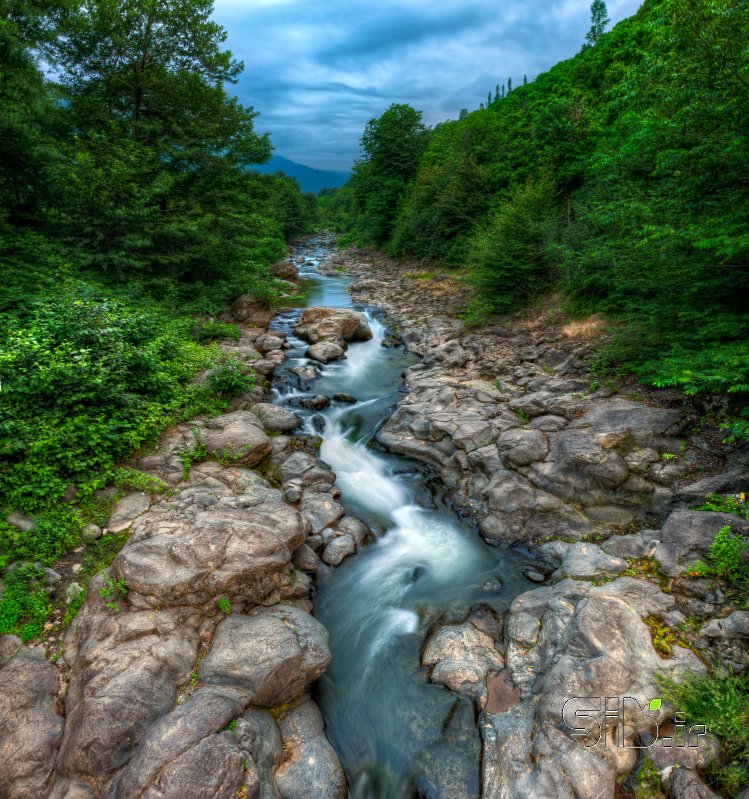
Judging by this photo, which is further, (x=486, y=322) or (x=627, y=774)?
(x=486, y=322)

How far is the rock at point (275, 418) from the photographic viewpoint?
1032 cm

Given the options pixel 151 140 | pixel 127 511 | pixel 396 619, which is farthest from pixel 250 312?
pixel 396 619

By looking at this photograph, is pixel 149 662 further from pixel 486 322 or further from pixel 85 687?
pixel 486 322

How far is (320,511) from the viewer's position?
8.25 m

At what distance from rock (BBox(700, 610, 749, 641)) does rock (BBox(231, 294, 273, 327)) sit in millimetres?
17260

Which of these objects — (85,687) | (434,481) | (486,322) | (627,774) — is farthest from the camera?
(486,322)

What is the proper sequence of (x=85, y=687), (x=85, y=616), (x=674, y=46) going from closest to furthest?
1. (x=85, y=687)
2. (x=85, y=616)
3. (x=674, y=46)

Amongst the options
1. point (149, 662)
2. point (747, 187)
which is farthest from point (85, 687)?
point (747, 187)

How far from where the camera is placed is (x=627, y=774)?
399 centimetres

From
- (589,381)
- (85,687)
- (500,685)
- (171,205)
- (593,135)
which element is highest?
(593,135)

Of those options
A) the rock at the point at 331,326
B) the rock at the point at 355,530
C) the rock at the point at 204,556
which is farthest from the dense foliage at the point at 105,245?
the rock at the point at 355,530

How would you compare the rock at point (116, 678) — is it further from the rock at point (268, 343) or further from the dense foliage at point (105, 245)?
the rock at point (268, 343)

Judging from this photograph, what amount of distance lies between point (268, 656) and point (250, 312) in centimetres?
1583

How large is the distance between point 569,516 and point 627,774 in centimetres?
408
